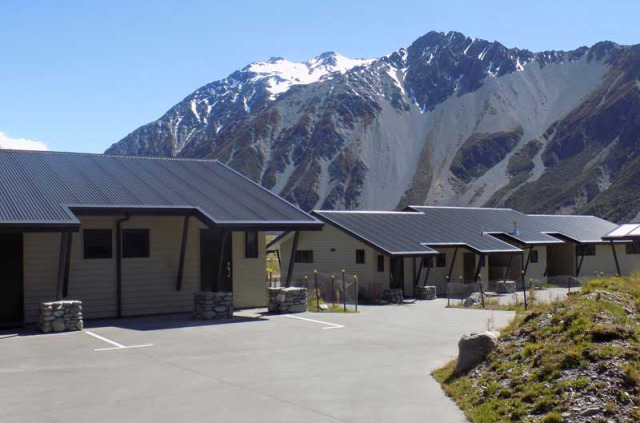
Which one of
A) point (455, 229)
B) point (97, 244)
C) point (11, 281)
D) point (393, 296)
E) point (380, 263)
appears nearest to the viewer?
point (11, 281)

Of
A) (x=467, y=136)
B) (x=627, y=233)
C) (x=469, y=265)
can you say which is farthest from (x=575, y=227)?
(x=467, y=136)

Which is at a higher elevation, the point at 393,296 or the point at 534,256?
the point at 534,256

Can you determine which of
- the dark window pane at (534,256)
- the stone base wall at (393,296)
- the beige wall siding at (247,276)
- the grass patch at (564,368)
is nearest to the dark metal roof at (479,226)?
the dark window pane at (534,256)

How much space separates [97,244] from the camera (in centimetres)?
2036

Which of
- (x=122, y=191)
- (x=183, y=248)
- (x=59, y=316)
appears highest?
(x=122, y=191)

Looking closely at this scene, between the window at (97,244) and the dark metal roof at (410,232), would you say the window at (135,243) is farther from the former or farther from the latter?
the dark metal roof at (410,232)

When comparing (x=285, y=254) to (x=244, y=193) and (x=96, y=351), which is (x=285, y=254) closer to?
(x=244, y=193)

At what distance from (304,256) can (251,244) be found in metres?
12.6

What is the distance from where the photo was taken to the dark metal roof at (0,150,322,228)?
18.5 metres

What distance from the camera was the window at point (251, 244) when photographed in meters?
23.2

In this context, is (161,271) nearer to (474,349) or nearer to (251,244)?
(251,244)

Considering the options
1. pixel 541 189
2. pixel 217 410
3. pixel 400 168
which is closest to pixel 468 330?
pixel 217 410

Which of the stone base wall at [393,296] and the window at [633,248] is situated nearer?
the stone base wall at [393,296]

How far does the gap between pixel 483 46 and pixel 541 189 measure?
8704 cm
